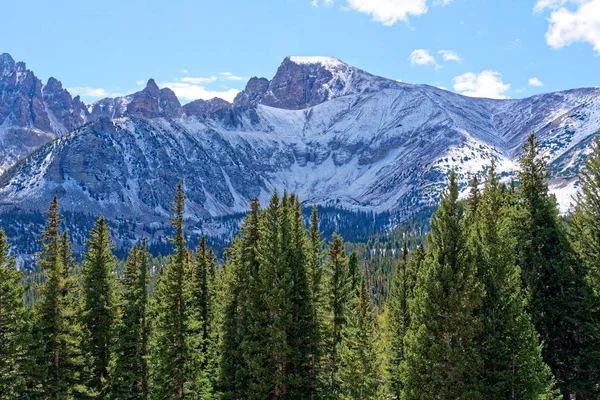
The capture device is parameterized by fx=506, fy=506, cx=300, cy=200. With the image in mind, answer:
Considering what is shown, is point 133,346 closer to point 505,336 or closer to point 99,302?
point 99,302

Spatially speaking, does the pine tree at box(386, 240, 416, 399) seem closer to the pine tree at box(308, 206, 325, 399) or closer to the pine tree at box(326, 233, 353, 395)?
the pine tree at box(326, 233, 353, 395)

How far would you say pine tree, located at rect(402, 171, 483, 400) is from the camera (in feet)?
79.9

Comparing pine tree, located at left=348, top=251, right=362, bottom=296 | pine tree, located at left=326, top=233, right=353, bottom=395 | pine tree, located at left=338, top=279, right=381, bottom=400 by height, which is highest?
pine tree, located at left=348, top=251, right=362, bottom=296

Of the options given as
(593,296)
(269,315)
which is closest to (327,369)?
(269,315)

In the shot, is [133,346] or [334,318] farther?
[133,346]

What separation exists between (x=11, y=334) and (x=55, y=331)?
4.85 meters

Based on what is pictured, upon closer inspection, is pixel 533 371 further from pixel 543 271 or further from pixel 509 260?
pixel 543 271

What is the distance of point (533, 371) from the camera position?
24406 millimetres

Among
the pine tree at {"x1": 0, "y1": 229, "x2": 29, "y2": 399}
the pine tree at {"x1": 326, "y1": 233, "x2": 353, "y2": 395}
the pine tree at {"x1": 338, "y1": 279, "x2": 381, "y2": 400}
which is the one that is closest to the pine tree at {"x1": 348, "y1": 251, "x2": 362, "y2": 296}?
the pine tree at {"x1": 326, "y1": 233, "x2": 353, "y2": 395}

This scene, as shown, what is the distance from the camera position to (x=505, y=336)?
25.5m

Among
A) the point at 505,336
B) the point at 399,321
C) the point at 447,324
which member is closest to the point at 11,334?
the point at 447,324

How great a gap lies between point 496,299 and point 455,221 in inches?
175

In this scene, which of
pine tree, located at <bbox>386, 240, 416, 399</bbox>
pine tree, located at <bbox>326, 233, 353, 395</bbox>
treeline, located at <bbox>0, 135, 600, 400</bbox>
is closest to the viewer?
treeline, located at <bbox>0, 135, 600, 400</bbox>

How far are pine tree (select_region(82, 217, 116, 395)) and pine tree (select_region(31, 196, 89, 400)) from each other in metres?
5.58
